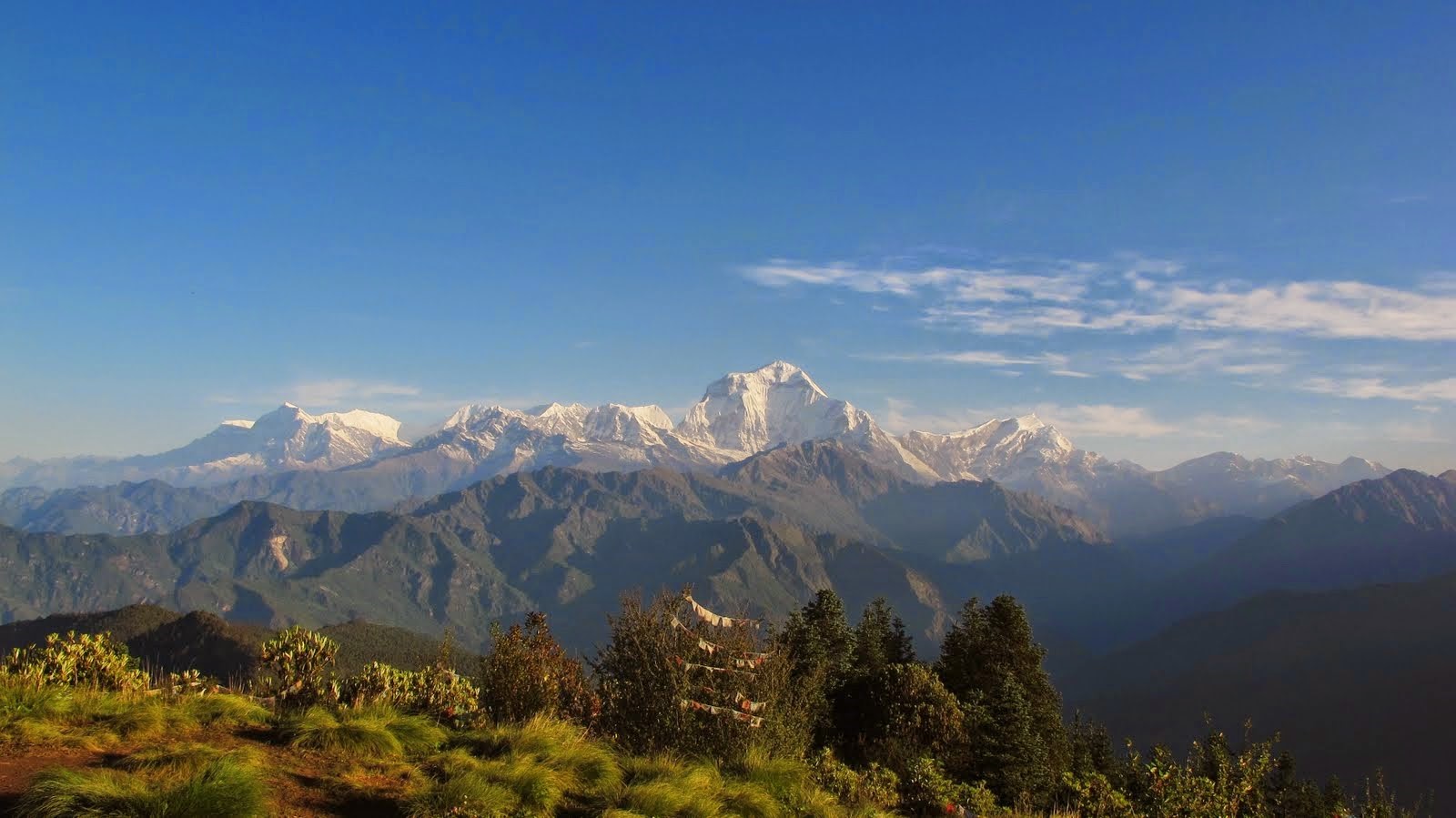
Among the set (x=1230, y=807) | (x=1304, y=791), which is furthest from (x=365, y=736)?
(x=1304, y=791)

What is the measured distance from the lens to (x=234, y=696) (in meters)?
20.4

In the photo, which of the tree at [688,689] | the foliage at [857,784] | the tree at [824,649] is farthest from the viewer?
the tree at [824,649]

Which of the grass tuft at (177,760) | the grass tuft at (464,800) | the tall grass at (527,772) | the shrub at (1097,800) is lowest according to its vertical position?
the shrub at (1097,800)

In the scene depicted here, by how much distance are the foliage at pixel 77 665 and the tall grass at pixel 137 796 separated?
8437mm

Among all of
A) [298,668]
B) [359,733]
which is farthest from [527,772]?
[298,668]

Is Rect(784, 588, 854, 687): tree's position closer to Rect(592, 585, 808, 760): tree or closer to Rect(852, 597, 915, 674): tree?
Rect(852, 597, 915, 674): tree

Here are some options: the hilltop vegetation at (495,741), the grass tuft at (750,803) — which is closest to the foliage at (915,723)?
the hilltop vegetation at (495,741)

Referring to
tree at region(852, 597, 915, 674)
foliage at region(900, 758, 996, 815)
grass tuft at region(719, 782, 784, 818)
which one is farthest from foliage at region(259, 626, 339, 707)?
tree at region(852, 597, 915, 674)

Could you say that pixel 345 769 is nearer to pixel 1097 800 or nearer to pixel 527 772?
pixel 527 772

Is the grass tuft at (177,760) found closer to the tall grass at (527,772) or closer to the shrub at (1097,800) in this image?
the tall grass at (527,772)

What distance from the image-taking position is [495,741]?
1883cm

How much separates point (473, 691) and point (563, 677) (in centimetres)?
405

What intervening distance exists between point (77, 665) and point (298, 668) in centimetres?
507

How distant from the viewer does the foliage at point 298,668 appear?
2125 cm
